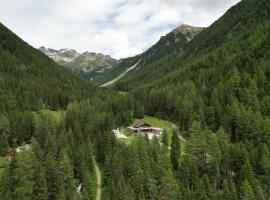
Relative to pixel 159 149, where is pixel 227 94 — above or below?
above

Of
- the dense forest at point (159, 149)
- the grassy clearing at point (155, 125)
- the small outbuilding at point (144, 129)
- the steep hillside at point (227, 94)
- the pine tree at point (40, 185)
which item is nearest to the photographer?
the pine tree at point (40, 185)

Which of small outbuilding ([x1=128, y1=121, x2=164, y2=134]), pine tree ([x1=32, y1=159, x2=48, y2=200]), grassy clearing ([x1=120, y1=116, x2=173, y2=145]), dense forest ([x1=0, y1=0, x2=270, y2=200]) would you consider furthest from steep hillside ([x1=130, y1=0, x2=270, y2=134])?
pine tree ([x1=32, y1=159, x2=48, y2=200])

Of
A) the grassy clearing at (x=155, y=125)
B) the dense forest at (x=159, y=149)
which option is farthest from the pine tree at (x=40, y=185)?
the grassy clearing at (x=155, y=125)

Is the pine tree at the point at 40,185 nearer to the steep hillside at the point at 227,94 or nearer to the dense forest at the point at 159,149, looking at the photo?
the dense forest at the point at 159,149

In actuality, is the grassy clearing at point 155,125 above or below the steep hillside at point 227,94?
below

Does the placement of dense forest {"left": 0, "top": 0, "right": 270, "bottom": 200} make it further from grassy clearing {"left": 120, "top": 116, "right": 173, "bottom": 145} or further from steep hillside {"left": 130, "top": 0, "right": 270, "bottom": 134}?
grassy clearing {"left": 120, "top": 116, "right": 173, "bottom": 145}

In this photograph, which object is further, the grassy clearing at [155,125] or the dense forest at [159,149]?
the grassy clearing at [155,125]

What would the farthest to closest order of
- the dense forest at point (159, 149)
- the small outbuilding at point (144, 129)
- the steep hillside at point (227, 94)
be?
the small outbuilding at point (144, 129)
the steep hillside at point (227, 94)
the dense forest at point (159, 149)

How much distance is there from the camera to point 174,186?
78.9 metres

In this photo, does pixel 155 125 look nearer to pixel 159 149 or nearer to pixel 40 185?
pixel 159 149

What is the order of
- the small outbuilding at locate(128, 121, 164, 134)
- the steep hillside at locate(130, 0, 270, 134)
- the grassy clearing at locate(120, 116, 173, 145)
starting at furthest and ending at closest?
the small outbuilding at locate(128, 121, 164, 134)
the grassy clearing at locate(120, 116, 173, 145)
the steep hillside at locate(130, 0, 270, 134)

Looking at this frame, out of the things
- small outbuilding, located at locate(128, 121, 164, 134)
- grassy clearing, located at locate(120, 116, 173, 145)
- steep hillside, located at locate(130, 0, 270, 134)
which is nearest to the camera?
steep hillside, located at locate(130, 0, 270, 134)

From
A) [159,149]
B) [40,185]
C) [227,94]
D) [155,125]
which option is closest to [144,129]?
[155,125]

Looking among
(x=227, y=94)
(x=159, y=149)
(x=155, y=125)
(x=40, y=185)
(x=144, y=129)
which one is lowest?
(x=40, y=185)
